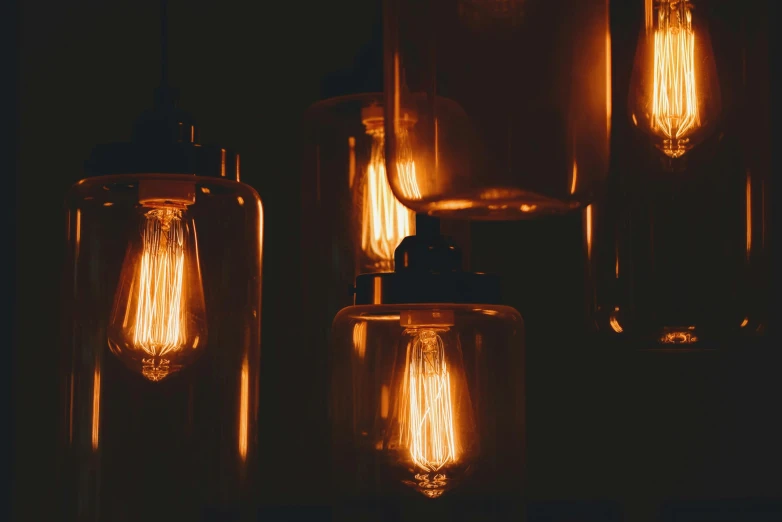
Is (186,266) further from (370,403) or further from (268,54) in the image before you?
(268,54)

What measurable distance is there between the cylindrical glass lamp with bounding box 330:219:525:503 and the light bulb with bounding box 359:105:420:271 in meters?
0.07

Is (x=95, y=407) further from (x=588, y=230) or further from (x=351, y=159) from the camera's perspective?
(x=588, y=230)

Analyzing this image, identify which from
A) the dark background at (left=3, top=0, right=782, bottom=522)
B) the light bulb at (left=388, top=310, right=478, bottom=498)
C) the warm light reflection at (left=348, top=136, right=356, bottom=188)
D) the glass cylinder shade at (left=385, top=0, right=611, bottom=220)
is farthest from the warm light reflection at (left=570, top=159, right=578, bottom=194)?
the dark background at (left=3, top=0, right=782, bottom=522)

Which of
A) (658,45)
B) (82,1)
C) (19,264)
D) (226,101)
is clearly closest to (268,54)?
(226,101)

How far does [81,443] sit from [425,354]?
30 centimetres

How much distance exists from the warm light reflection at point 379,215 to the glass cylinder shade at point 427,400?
7 cm

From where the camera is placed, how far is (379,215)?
2.68 ft

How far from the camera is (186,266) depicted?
0.73 m

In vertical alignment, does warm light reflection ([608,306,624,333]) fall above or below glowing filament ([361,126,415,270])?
below

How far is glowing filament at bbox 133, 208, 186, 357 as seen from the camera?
0.70m

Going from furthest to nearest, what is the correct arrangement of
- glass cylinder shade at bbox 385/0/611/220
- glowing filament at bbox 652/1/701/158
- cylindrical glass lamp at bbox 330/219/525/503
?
cylindrical glass lamp at bbox 330/219/525/503 → glowing filament at bbox 652/1/701/158 → glass cylinder shade at bbox 385/0/611/220

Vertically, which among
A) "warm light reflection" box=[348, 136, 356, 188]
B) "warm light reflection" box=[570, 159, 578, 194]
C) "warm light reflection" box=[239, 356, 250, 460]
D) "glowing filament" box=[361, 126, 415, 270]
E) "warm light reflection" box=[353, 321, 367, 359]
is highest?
"warm light reflection" box=[348, 136, 356, 188]

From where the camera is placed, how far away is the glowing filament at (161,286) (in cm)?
70

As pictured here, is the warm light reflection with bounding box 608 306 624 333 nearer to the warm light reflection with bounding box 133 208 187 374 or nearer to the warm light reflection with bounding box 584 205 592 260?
the warm light reflection with bounding box 584 205 592 260
